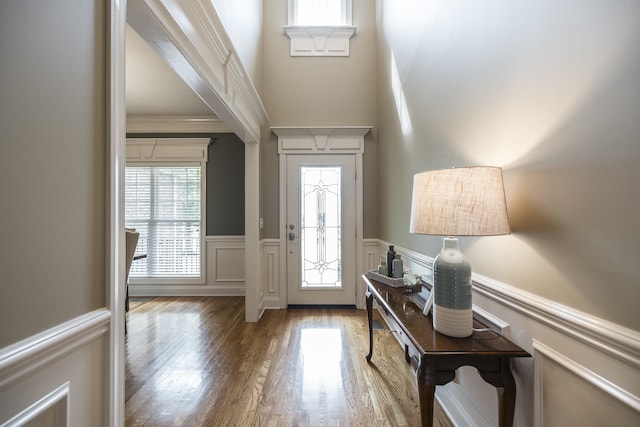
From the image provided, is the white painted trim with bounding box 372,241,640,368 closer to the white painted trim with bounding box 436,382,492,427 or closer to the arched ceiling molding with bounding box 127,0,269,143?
the white painted trim with bounding box 436,382,492,427

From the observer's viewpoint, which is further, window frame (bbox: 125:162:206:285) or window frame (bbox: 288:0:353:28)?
window frame (bbox: 125:162:206:285)

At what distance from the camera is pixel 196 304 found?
379cm

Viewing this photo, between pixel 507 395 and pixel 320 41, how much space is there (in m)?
3.95

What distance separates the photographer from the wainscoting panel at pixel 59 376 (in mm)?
604

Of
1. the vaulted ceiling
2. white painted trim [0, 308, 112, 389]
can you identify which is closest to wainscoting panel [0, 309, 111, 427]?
white painted trim [0, 308, 112, 389]

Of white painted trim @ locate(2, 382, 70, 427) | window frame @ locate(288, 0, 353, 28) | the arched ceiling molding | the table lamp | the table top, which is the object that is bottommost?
the table top

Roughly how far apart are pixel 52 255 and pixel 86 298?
18cm

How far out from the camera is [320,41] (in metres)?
3.62

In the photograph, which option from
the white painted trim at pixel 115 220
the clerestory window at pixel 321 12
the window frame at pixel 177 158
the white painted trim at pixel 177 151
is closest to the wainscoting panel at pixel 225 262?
the window frame at pixel 177 158

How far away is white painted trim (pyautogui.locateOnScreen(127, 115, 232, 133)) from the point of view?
412 cm

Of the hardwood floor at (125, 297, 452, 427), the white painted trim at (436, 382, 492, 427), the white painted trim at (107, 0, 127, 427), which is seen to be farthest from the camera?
the hardwood floor at (125, 297, 452, 427)

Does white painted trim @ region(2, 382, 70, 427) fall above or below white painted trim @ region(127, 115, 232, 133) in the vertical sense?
below

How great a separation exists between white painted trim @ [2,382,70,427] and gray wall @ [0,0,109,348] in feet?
0.57

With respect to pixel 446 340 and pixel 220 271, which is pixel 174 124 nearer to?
pixel 220 271
